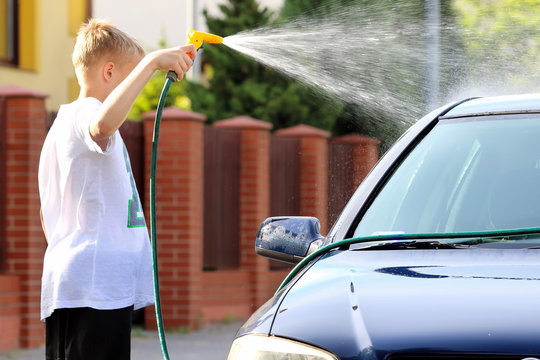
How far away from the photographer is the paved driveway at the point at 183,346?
30.2ft

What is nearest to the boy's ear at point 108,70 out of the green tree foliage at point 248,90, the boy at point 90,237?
the boy at point 90,237

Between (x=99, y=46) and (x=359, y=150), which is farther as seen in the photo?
(x=359, y=150)

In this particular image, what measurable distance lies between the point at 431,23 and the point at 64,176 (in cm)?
1268

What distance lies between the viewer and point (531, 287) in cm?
279

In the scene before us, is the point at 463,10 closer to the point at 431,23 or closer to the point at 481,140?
the point at 431,23

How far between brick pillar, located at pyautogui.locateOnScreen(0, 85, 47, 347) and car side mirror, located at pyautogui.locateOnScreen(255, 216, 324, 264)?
6160 millimetres

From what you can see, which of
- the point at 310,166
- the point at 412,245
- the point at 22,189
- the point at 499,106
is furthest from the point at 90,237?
the point at 310,166

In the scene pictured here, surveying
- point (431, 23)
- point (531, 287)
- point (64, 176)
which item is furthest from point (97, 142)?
point (431, 23)

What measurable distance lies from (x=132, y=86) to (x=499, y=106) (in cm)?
134

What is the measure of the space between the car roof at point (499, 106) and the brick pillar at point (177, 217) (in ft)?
24.6

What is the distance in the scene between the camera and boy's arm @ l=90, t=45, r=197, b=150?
3811 millimetres

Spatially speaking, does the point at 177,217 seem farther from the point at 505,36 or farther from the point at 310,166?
the point at 505,36

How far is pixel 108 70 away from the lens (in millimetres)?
4250

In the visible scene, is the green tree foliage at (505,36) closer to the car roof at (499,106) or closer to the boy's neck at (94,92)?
the car roof at (499,106)
